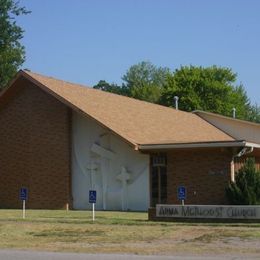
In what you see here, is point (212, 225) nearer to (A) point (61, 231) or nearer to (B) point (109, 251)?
(A) point (61, 231)

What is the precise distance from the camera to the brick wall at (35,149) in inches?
1280

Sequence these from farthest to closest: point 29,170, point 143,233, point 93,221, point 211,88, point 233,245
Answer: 1. point 211,88
2. point 29,170
3. point 93,221
4. point 143,233
5. point 233,245

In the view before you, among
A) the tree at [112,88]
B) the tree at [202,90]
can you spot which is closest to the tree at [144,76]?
the tree at [112,88]

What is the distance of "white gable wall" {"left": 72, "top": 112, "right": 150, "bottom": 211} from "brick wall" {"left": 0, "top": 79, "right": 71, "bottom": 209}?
556 mm

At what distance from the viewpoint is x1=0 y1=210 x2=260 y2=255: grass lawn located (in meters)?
14.6

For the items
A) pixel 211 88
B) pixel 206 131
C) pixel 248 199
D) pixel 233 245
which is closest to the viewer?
pixel 233 245

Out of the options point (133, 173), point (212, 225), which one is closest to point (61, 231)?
point (212, 225)

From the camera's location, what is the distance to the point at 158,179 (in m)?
30.5

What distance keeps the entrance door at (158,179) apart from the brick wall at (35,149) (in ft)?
14.9

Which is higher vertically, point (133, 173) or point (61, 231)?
point (133, 173)

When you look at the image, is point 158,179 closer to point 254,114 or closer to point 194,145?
point 194,145

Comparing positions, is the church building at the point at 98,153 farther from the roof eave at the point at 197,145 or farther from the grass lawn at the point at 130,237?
the grass lawn at the point at 130,237

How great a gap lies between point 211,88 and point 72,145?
3752cm

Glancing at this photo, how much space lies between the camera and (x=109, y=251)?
14.2 metres
